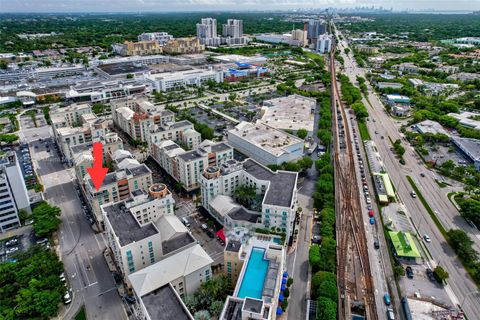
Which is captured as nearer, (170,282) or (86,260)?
(170,282)

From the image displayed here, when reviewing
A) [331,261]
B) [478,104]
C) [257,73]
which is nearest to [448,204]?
[331,261]

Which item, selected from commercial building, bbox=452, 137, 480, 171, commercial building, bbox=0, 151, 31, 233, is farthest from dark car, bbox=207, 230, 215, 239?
commercial building, bbox=452, 137, 480, 171

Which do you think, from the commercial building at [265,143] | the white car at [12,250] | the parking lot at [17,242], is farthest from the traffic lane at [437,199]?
the white car at [12,250]

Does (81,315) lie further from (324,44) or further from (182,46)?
(324,44)

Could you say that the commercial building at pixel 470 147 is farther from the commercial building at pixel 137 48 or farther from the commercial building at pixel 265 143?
the commercial building at pixel 137 48

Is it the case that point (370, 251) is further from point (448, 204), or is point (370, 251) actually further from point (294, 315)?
point (448, 204)

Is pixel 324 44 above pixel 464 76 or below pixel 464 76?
above

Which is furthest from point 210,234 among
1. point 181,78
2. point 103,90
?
point 181,78
